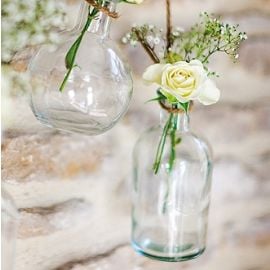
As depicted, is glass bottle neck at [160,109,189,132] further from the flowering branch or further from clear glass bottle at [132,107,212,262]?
the flowering branch

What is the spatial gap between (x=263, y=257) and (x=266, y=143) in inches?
10.9

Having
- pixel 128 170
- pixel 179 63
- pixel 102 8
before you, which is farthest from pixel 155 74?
pixel 128 170

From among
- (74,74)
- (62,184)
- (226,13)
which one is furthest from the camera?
(226,13)

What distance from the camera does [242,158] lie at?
1.62 meters

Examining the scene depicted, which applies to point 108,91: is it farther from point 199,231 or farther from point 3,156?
point 199,231

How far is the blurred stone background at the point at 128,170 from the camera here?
1.29 meters

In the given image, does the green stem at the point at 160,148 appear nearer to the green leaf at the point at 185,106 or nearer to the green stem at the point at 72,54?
the green leaf at the point at 185,106

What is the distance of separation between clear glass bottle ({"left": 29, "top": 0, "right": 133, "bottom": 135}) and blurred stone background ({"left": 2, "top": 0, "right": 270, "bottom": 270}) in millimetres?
89

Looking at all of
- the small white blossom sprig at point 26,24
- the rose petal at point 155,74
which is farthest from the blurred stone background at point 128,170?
the rose petal at point 155,74

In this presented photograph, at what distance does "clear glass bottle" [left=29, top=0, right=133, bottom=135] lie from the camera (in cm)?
116

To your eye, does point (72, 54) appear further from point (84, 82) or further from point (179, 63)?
point (179, 63)

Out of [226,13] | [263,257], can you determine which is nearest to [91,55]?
[226,13]

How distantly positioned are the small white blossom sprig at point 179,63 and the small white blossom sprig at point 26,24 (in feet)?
0.47

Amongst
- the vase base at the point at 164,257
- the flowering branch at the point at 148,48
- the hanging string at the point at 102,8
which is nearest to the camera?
the hanging string at the point at 102,8
